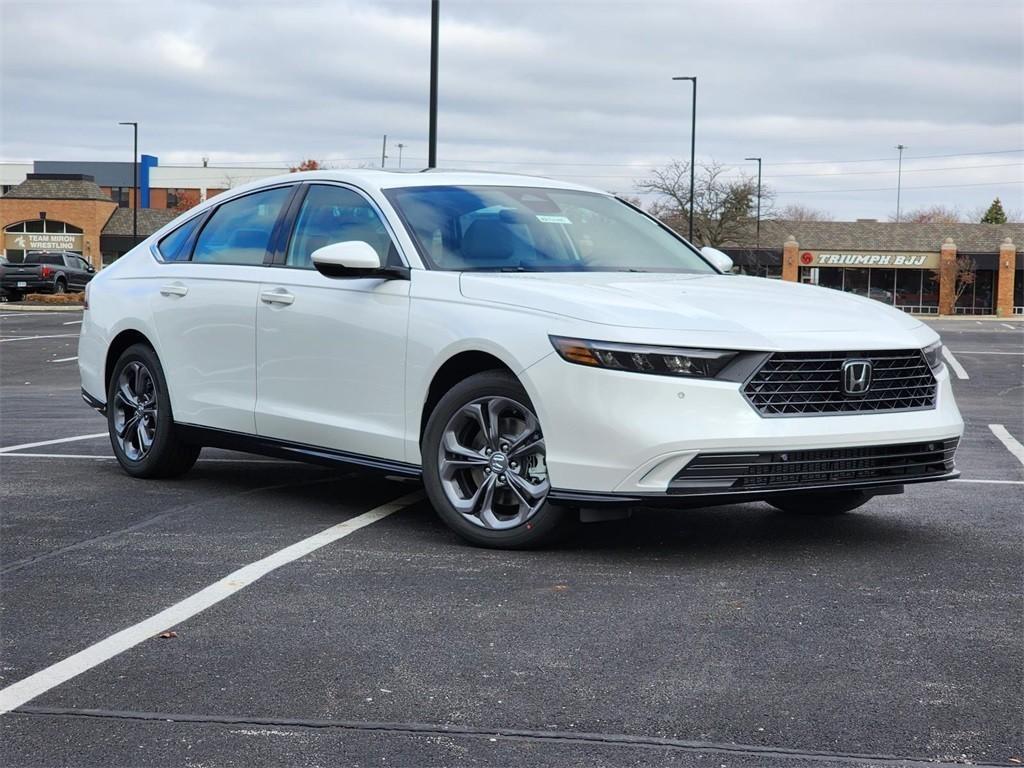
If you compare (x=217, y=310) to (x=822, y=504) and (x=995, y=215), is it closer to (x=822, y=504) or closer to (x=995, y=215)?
(x=822, y=504)

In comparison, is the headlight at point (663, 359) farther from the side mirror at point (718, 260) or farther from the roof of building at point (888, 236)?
the roof of building at point (888, 236)

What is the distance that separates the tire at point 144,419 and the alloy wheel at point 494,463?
2392mm

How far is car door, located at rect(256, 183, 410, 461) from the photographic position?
671 cm

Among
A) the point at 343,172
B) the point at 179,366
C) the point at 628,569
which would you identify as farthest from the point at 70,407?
the point at 628,569

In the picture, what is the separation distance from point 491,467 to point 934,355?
2019 millimetres

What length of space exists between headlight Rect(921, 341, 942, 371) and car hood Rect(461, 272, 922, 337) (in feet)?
0.43

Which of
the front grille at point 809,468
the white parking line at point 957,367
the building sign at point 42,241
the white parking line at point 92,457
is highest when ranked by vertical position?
the building sign at point 42,241

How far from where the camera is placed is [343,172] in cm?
753

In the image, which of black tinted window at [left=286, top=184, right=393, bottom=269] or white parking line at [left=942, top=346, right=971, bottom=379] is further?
white parking line at [left=942, top=346, right=971, bottom=379]

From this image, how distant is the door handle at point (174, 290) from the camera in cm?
808

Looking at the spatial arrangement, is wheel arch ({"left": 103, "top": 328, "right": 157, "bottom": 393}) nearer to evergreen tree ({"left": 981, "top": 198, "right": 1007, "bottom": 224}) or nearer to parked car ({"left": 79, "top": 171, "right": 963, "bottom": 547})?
parked car ({"left": 79, "top": 171, "right": 963, "bottom": 547})

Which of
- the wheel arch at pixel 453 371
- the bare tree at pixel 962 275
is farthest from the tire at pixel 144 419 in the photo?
the bare tree at pixel 962 275

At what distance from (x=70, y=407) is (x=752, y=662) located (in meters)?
11.0

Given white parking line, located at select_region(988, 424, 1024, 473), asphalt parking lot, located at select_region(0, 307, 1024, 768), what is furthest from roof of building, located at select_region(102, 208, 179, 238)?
asphalt parking lot, located at select_region(0, 307, 1024, 768)
